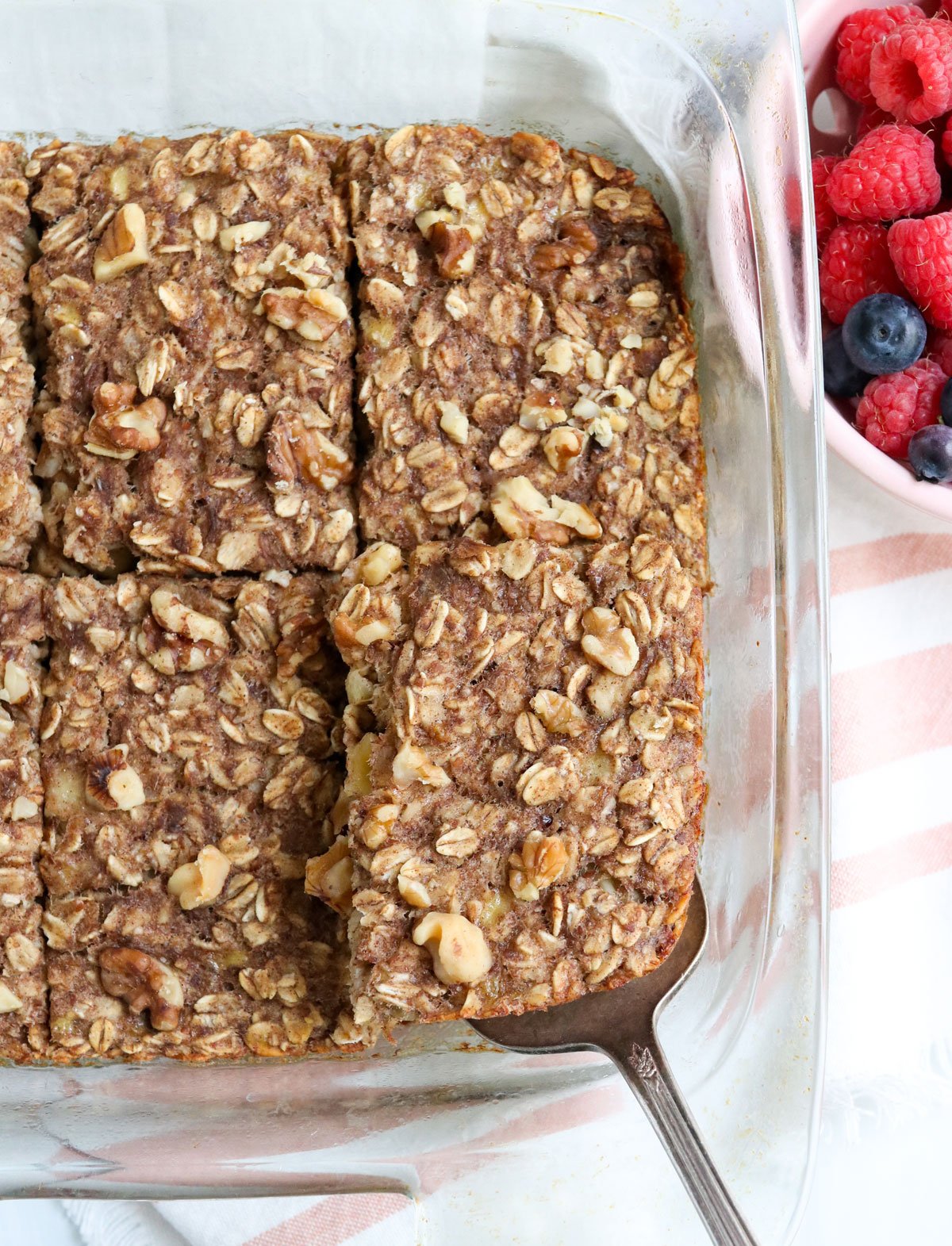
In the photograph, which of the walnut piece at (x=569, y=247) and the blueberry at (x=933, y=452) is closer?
the walnut piece at (x=569, y=247)

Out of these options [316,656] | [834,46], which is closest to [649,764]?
[316,656]

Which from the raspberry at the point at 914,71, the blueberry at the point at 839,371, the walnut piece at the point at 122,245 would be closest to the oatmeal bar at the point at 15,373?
the walnut piece at the point at 122,245

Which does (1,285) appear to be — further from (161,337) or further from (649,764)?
(649,764)

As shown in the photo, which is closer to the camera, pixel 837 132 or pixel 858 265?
pixel 858 265

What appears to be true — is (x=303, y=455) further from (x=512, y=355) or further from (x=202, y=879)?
(x=202, y=879)

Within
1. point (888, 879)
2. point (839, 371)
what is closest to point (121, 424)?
point (839, 371)

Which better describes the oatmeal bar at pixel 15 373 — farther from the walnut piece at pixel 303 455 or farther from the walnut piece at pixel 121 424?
the walnut piece at pixel 303 455
